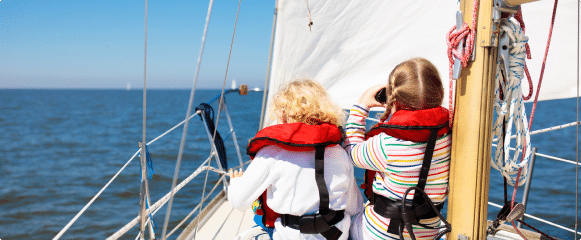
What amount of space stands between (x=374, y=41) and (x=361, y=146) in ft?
3.33

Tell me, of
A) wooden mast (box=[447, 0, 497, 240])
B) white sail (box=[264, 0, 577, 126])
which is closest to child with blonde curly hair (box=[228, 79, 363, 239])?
wooden mast (box=[447, 0, 497, 240])

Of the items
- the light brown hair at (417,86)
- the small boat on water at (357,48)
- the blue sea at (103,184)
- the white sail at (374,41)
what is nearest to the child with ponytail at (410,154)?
the light brown hair at (417,86)

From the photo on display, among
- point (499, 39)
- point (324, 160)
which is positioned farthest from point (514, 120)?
point (324, 160)

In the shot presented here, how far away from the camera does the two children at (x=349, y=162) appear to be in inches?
34.9

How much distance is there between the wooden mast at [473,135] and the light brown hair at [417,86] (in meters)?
0.08

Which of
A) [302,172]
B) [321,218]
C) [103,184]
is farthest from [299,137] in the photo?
[103,184]

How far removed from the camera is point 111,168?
7.04m

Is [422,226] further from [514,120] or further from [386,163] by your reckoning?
[514,120]

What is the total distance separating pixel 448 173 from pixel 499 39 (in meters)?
0.32

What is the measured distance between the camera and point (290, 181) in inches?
38.3

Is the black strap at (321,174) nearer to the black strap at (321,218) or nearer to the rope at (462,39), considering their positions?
the black strap at (321,218)

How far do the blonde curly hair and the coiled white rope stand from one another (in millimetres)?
387

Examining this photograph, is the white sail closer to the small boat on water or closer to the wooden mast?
the small boat on water

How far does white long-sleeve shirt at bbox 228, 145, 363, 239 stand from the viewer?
3.21 feet
